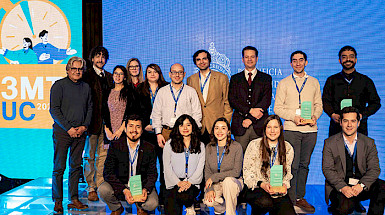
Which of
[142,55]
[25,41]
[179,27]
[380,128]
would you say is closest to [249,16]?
[179,27]

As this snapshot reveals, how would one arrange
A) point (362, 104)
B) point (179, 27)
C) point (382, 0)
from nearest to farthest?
point (362, 104) → point (382, 0) → point (179, 27)

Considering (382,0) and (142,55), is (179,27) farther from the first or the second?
(382,0)

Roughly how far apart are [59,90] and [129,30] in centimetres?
186

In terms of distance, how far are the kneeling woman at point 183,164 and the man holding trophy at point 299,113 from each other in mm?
993

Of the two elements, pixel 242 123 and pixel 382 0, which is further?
pixel 382 0

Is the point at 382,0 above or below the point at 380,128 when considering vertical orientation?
above

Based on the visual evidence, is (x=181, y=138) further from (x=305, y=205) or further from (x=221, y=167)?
(x=305, y=205)

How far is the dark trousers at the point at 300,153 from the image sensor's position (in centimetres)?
362

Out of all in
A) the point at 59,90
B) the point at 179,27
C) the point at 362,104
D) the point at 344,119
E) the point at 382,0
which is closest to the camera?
the point at 344,119

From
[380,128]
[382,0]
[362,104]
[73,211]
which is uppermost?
[382,0]

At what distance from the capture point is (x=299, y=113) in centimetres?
356

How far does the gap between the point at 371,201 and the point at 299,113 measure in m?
1.04

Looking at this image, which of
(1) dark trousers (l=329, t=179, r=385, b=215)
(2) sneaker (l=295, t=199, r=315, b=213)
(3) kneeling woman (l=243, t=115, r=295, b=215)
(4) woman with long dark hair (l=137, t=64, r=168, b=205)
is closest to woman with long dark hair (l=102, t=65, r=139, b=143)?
(4) woman with long dark hair (l=137, t=64, r=168, b=205)

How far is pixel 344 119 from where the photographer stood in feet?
10.4
